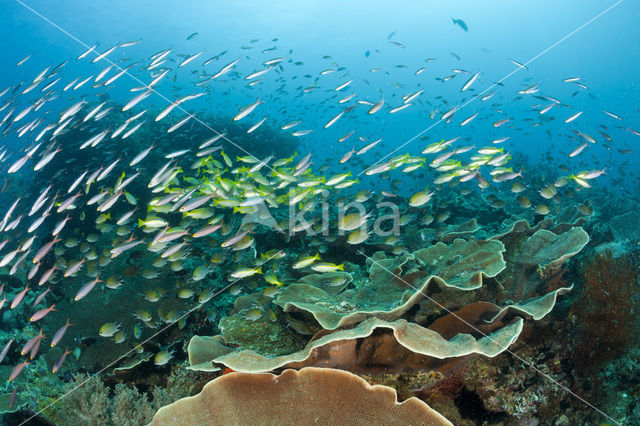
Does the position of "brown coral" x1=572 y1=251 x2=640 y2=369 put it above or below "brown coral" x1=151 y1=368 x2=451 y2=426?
below

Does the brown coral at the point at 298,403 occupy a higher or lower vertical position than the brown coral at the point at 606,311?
higher

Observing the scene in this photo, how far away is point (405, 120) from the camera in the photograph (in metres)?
115

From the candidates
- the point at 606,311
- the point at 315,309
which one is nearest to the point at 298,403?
the point at 315,309

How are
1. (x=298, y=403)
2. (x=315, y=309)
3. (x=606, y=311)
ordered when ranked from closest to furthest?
1. (x=298, y=403)
2. (x=315, y=309)
3. (x=606, y=311)

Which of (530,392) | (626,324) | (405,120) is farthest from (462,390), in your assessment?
(405,120)

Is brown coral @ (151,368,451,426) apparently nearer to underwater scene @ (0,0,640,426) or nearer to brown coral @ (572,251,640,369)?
underwater scene @ (0,0,640,426)

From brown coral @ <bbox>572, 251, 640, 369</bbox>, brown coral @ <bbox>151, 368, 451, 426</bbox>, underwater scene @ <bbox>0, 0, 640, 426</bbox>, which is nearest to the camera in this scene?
brown coral @ <bbox>151, 368, 451, 426</bbox>

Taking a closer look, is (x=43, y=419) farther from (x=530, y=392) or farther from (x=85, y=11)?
(x=85, y=11)

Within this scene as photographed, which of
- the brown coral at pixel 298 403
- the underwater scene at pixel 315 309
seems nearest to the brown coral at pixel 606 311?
the underwater scene at pixel 315 309

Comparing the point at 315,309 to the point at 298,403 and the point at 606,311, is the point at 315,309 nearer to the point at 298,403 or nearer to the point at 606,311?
the point at 298,403

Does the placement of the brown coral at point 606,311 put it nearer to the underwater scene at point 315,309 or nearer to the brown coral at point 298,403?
the underwater scene at point 315,309

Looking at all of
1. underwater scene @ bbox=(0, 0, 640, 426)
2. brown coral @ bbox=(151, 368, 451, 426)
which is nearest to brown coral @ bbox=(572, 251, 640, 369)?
underwater scene @ bbox=(0, 0, 640, 426)

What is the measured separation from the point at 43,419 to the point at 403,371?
4.74 metres

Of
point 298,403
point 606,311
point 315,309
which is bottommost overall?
point 606,311
